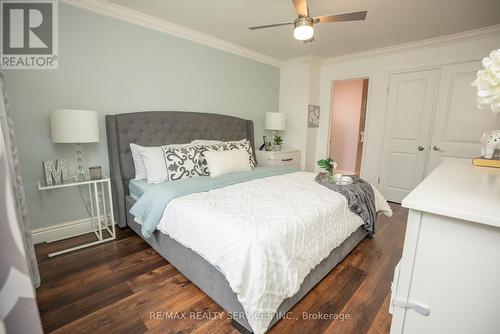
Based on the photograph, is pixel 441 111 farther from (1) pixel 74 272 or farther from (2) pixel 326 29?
(1) pixel 74 272

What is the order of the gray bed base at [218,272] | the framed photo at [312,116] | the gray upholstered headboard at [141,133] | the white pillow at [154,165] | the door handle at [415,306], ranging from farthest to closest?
the framed photo at [312,116], the gray upholstered headboard at [141,133], the white pillow at [154,165], the gray bed base at [218,272], the door handle at [415,306]

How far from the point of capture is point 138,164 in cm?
269

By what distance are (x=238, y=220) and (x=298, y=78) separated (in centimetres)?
372

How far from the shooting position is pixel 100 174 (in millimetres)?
2504

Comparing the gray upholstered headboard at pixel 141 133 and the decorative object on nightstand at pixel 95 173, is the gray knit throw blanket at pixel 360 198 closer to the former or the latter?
the gray upholstered headboard at pixel 141 133

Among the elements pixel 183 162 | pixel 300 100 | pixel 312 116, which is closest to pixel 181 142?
pixel 183 162

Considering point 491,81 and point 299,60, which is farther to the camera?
point 299,60

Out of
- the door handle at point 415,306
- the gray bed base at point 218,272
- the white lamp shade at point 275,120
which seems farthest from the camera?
the white lamp shade at point 275,120

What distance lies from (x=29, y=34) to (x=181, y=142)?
1.76 meters

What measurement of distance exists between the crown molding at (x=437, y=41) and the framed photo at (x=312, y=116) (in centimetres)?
97

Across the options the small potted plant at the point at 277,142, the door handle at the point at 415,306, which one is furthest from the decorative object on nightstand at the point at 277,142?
the door handle at the point at 415,306

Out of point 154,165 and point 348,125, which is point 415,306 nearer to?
point 154,165

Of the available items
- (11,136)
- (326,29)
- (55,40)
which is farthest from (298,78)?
(11,136)

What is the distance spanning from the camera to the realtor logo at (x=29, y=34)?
2.12 m
